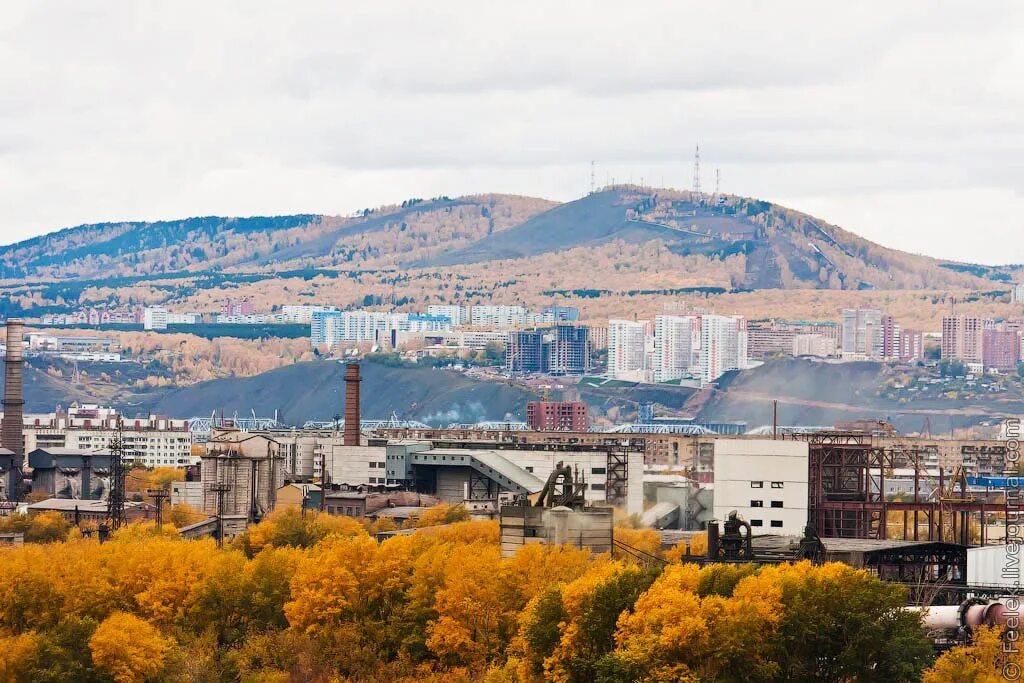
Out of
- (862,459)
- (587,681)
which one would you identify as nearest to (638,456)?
(862,459)

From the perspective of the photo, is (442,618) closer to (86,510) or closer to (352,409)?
(86,510)

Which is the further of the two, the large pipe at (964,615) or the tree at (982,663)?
the large pipe at (964,615)

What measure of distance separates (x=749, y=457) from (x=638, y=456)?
23.5 m

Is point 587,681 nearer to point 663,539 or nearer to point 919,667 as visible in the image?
point 919,667

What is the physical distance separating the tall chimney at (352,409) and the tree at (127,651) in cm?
5724

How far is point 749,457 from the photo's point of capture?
79688mm

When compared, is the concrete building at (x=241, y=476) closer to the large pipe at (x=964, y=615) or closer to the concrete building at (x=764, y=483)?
the concrete building at (x=764, y=483)


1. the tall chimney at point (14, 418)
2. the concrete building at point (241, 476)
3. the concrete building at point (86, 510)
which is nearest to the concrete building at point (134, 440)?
Result: the tall chimney at point (14, 418)

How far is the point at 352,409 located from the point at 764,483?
46751 mm

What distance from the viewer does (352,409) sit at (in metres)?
123

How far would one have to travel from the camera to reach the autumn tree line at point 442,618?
163 ft

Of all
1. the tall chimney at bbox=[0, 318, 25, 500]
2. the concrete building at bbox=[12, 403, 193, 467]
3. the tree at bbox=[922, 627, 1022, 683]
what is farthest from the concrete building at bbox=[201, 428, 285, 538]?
the tree at bbox=[922, 627, 1022, 683]

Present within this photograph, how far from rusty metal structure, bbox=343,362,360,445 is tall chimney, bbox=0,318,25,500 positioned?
14277mm

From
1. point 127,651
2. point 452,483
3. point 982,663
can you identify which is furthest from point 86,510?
point 982,663
